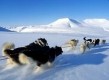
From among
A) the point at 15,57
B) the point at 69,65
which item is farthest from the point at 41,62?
the point at 69,65

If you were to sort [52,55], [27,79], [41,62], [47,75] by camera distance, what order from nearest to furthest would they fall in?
[27,79], [47,75], [41,62], [52,55]

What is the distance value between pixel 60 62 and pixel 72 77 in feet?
6.21

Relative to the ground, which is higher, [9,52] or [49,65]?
[9,52]

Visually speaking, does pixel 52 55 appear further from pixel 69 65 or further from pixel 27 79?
pixel 27 79

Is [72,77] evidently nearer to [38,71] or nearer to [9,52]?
[38,71]

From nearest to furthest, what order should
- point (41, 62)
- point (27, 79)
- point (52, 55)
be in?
point (27, 79) < point (41, 62) < point (52, 55)

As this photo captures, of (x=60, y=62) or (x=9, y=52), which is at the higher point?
(x=9, y=52)

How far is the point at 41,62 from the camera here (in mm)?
6789

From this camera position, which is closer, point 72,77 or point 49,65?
point 72,77

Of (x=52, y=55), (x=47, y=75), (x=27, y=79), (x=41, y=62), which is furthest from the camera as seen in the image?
(x=52, y=55)

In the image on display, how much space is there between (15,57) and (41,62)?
0.84 metres

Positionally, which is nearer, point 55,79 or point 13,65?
point 55,79

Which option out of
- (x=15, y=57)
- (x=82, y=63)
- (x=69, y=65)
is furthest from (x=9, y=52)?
(x=82, y=63)

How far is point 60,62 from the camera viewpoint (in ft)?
26.8
